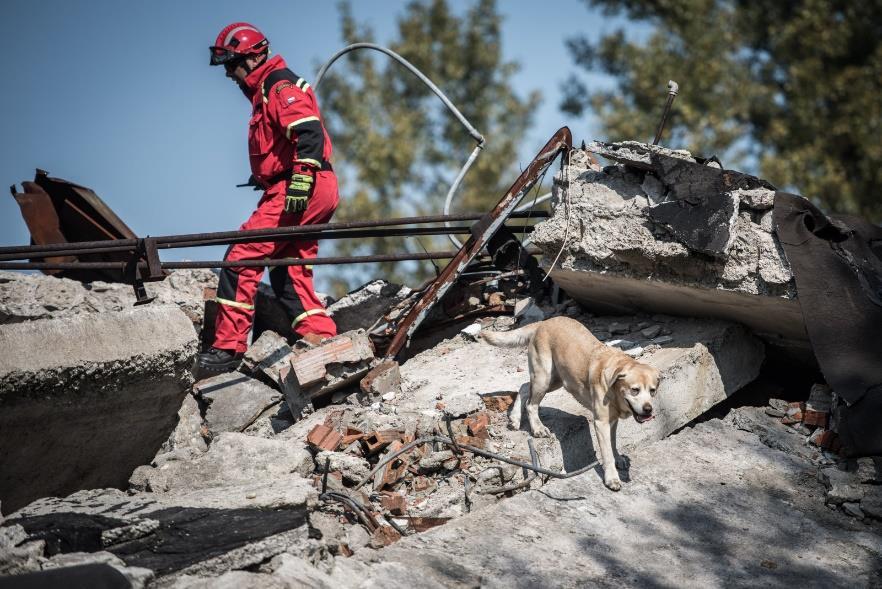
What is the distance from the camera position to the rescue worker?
6.84 m

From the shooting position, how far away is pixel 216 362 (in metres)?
6.80

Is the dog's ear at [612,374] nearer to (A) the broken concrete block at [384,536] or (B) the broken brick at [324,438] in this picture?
(A) the broken concrete block at [384,536]

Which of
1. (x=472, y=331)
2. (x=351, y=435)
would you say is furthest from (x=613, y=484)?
(x=472, y=331)

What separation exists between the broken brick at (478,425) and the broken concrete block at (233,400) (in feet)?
6.21

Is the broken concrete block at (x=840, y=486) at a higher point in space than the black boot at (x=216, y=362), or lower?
lower

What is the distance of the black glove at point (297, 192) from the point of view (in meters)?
6.77

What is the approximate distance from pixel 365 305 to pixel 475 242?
1.36 meters

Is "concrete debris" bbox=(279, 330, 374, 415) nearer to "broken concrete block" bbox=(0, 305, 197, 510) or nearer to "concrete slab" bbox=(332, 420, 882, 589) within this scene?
"broken concrete block" bbox=(0, 305, 197, 510)

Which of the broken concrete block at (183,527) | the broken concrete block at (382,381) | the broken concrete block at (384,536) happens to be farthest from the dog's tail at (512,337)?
the broken concrete block at (183,527)

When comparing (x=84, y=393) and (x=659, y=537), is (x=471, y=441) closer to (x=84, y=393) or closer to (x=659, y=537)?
(x=659, y=537)

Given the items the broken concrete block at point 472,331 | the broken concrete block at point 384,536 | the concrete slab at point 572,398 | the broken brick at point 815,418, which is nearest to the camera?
the broken concrete block at point 384,536

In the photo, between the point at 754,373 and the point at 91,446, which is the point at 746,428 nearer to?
the point at 754,373

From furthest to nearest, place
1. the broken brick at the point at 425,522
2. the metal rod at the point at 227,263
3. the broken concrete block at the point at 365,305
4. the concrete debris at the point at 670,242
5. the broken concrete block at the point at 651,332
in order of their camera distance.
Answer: the broken concrete block at the point at 365,305 < the broken concrete block at the point at 651,332 < the metal rod at the point at 227,263 < the concrete debris at the point at 670,242 < the broken brick at the point at 425,522

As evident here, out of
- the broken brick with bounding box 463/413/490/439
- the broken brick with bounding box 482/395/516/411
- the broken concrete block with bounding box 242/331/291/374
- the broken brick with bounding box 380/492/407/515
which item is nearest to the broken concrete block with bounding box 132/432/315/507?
the broken brick with bounding box 380/492/407/515
